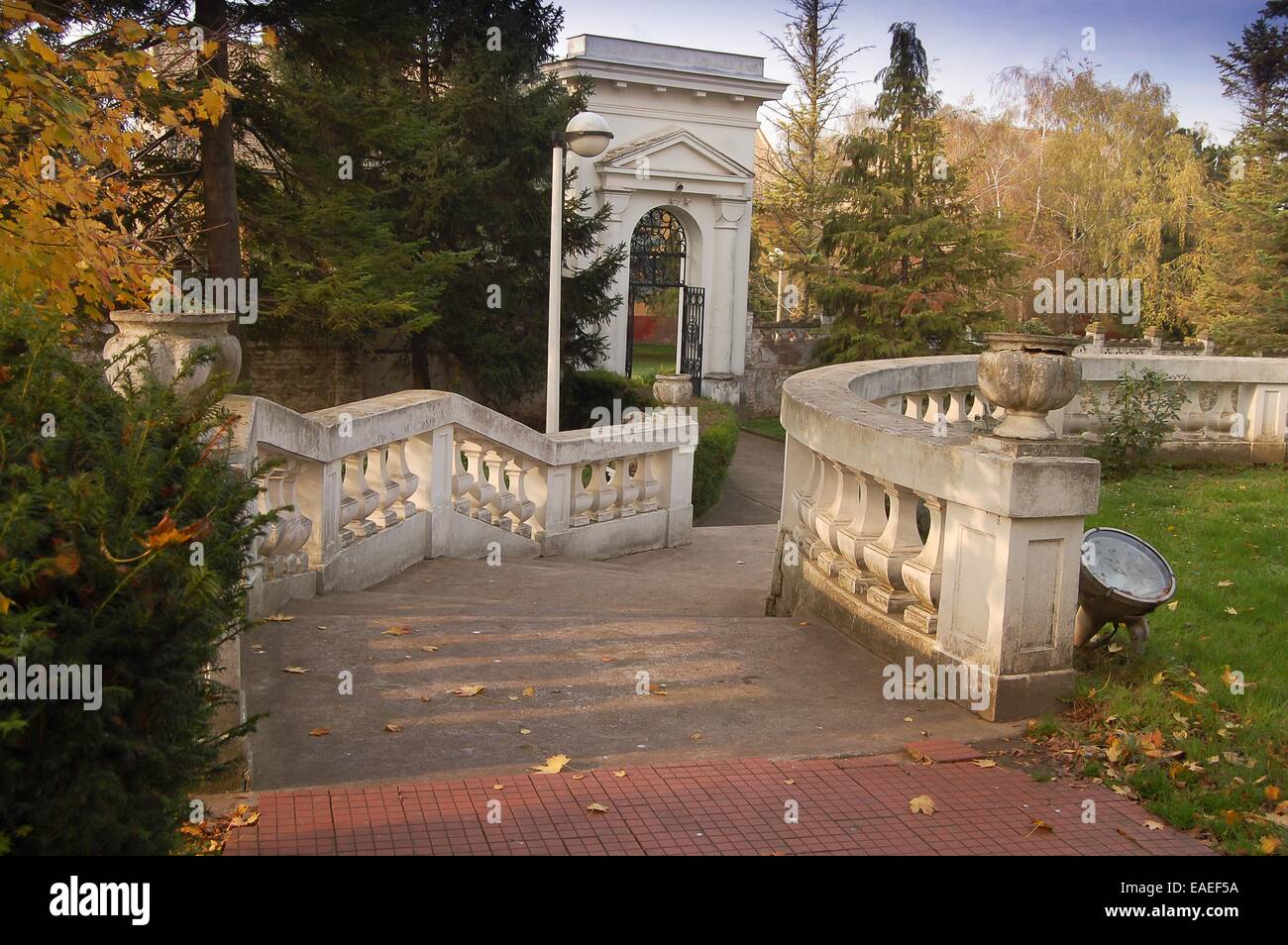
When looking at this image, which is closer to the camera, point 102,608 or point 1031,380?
point 102,608

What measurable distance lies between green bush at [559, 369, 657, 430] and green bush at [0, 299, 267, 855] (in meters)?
20.7

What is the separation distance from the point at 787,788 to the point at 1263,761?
191cm

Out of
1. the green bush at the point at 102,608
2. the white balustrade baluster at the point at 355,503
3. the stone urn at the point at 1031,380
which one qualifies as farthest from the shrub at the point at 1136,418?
the green bush at the point at 102,608

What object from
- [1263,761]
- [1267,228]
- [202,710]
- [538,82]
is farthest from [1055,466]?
[1267,228]

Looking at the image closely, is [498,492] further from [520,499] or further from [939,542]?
[939,542]

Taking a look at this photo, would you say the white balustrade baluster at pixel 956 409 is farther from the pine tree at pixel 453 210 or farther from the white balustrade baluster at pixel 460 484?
the pine tree at pixel 453 210

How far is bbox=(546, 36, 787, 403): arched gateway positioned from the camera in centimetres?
2672

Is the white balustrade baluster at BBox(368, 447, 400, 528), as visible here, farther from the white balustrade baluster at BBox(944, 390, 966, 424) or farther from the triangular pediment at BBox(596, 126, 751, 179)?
the triangular pediment at BBox(596, 126, 751, 179)

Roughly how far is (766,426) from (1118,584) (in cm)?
2314

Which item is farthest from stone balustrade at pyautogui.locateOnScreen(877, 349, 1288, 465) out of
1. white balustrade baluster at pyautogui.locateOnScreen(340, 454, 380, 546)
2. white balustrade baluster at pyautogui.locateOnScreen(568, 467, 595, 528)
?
white balustrade baluster at pyautogui.locateOnScreen(340, 454, 380, 546)

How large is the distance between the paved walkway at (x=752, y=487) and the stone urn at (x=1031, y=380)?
31.2 feet

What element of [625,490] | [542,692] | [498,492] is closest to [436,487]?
[498,492]

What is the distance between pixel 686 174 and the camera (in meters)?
27.6

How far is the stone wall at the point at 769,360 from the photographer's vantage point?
98.6 ft
